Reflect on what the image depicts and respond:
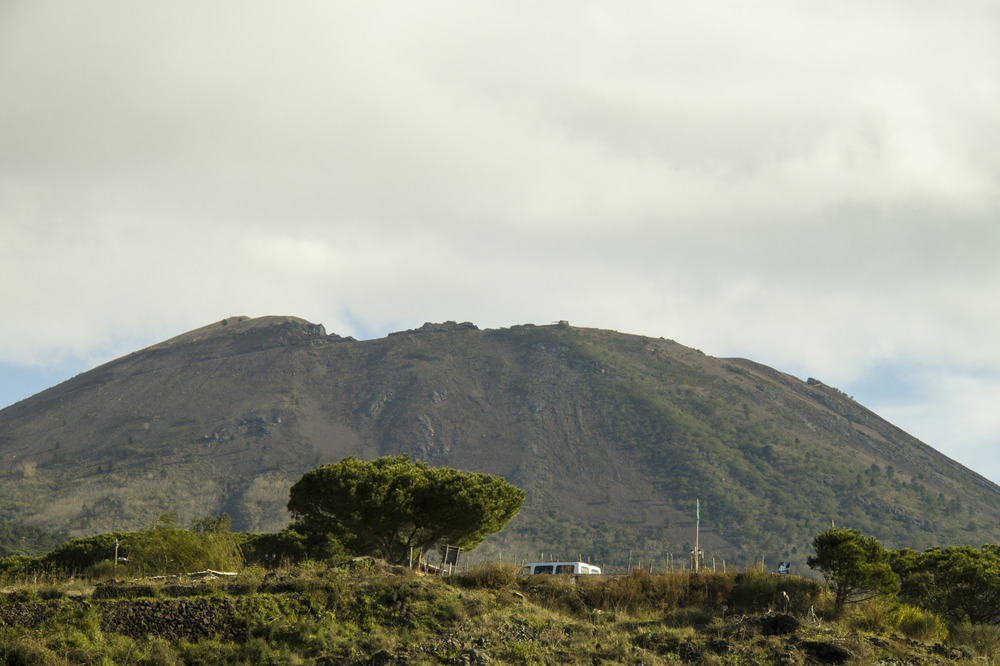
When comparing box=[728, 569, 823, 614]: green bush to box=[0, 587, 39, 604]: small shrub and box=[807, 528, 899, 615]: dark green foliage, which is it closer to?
box=[807, 528, 899, 615]: dark green foliage

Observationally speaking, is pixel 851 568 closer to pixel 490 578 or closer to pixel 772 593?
pixel 772 593

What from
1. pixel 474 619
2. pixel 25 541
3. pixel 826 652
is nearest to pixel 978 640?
pixel 826 652

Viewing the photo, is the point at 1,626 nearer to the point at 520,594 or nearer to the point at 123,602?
the point at 123,602

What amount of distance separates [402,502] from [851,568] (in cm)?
1773

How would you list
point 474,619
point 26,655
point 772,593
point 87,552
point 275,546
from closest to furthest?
1. point 26,655
2. point 474,619
3. point 772,593
4. point 87,552
5. point 275,546

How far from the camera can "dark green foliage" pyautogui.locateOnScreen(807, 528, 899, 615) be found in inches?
1339

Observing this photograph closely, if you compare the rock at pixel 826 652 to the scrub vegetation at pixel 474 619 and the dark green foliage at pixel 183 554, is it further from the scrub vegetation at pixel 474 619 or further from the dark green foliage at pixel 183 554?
the dark green foliage at pixel 183 554

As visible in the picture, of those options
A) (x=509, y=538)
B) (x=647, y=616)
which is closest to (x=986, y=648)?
(x=647, y=616)

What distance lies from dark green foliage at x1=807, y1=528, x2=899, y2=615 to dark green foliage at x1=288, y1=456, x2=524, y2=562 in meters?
14.3

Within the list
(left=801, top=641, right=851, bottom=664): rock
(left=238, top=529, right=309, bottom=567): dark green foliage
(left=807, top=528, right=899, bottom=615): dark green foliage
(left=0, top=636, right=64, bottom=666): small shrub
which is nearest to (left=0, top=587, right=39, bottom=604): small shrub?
(left=0, top=636, right=64, bottom=666): small shrub

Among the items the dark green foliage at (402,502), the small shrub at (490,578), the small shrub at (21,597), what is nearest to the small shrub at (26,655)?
the small shrub at (21,597)

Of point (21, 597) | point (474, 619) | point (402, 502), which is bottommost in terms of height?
point (474, 619)

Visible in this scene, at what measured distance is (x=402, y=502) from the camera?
41.5m

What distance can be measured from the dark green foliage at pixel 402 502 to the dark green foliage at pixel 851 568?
46.8 ft
